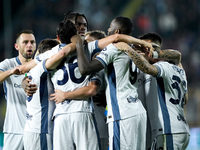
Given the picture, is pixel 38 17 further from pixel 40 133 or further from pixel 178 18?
pixel 40 133

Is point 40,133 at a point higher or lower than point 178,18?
lower

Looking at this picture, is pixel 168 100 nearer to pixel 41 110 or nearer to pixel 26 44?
pixel 41 110

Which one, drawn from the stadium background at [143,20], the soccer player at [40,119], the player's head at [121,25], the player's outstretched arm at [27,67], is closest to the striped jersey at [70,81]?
the soccer player at [40,119]

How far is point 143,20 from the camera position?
599 inches

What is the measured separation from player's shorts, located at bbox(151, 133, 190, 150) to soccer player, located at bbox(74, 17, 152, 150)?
1.30 ft

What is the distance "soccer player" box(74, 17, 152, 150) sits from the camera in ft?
12.8

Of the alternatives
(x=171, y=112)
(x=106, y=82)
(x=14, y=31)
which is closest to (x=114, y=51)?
(x=106, y=82)

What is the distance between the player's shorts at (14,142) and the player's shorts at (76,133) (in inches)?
53.9

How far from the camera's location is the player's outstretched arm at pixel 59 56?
3.86m

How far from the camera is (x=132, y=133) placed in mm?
3920

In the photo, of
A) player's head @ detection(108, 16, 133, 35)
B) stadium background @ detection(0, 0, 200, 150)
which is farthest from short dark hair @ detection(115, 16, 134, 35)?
stadium background @ detection(0, 0, 200, 150)

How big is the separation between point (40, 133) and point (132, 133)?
1.27 meters

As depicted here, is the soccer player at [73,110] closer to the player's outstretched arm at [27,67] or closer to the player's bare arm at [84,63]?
the player's bare arm at [84,63]

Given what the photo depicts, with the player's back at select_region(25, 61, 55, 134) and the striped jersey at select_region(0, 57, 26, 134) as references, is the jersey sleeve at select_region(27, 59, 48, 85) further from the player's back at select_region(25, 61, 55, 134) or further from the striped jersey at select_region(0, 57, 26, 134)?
the striped jersey at select_region(0, 57, 26, 134)
